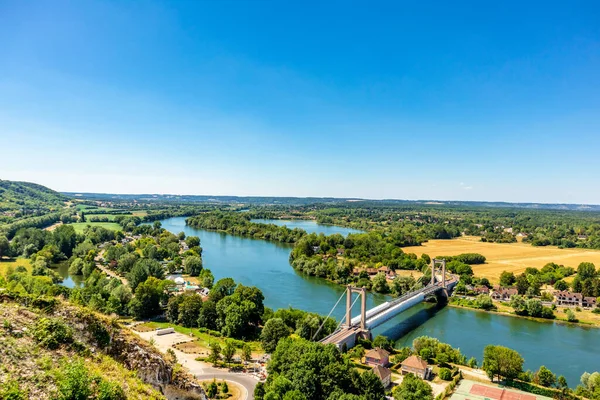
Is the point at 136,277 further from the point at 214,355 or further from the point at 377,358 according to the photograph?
the point at 377,358

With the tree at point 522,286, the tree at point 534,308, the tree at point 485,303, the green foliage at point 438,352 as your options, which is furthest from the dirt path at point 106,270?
the tree at point 522,286

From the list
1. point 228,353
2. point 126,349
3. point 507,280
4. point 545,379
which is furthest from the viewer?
point 507,280

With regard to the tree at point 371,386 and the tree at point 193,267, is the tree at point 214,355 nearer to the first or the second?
the tree at point 371,386

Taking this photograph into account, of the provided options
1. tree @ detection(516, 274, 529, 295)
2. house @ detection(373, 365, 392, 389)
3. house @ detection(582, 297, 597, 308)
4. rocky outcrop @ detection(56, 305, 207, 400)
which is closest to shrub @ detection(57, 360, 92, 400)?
rocky outcrop @ detection(56, 305, 207, 400)

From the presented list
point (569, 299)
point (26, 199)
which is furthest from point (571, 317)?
point (26, 199)

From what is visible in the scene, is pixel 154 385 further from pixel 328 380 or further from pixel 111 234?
pixel 111 234

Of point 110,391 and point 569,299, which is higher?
point 110,391
